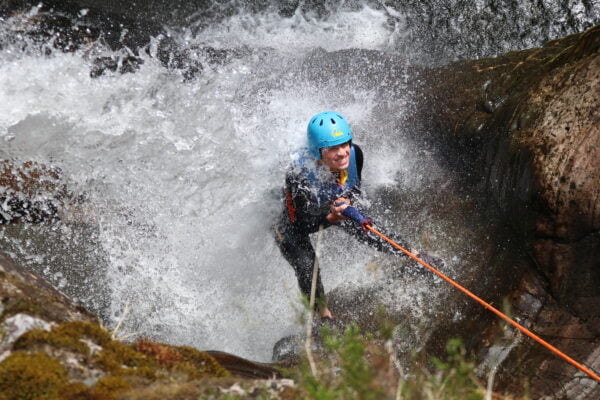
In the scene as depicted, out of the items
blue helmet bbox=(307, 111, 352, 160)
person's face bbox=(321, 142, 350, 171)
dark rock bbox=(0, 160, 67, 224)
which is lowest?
person's face bbox=(321, 142, 350, 171)

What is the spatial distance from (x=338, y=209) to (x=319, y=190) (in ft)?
1.42

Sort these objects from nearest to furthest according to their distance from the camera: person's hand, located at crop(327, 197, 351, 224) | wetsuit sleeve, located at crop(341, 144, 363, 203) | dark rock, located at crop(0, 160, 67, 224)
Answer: person's hand, located at crop(327, 197, 351, 224), wetsuit sleeve, located at crop(341, 144, 363, 203), dark rock, located at crop(0, 160, 67, 224)

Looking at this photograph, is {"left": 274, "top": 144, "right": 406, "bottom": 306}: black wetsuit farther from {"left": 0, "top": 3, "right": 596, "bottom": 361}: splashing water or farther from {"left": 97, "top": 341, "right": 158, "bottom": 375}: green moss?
{"left": 97, "top": 341, "right": 158, "bottom": 375}: green moss

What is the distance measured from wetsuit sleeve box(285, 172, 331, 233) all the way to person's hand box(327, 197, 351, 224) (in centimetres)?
13

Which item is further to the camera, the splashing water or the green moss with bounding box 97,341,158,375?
the splashing water

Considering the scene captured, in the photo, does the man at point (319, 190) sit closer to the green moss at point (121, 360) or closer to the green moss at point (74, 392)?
the green moss at point (121, 360)

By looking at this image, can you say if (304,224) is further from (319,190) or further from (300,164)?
(300,164)

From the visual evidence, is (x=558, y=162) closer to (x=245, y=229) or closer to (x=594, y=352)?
(x=594, y=352)

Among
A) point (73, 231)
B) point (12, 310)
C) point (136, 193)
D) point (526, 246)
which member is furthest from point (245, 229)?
point (12, 310)

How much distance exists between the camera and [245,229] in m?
6.72

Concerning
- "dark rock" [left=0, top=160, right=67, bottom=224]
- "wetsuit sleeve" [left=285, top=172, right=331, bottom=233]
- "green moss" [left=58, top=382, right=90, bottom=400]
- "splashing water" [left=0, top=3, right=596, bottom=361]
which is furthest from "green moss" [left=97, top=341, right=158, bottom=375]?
"dark rock" [left=0, top=160, right=67, bottom=224]

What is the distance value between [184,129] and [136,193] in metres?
1.13

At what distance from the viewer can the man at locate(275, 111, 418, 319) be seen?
537 centimetres

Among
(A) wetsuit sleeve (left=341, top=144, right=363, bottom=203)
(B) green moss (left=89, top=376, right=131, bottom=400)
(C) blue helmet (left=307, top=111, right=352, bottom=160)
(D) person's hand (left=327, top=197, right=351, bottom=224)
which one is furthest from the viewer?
(A) wetsuit sleeve (left=341, top=144, right=363, bottom=203)
